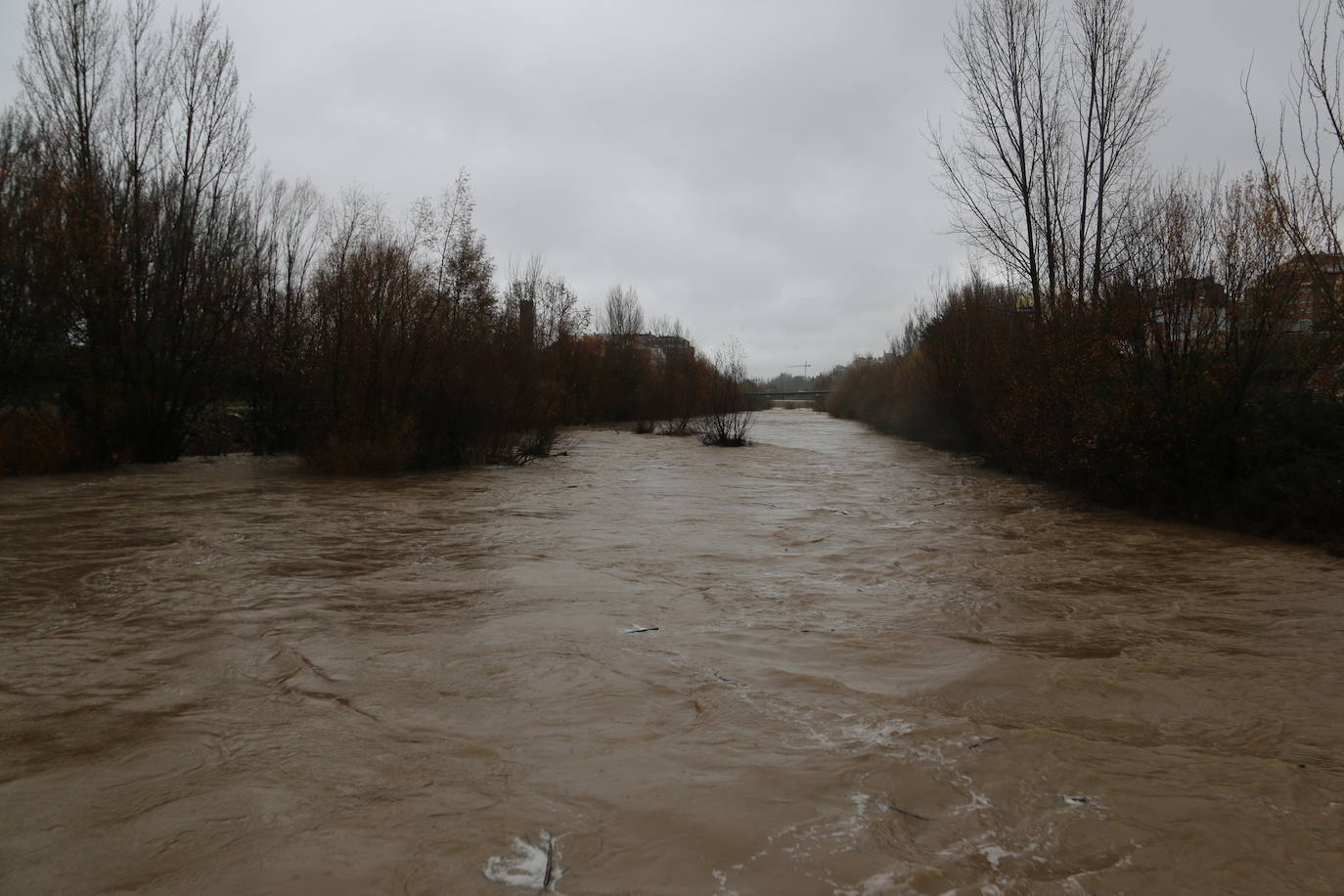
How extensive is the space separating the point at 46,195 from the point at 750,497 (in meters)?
11.7

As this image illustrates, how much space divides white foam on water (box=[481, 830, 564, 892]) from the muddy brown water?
0.01 metres

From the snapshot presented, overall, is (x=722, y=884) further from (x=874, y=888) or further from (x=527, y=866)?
(x=527, y=866)

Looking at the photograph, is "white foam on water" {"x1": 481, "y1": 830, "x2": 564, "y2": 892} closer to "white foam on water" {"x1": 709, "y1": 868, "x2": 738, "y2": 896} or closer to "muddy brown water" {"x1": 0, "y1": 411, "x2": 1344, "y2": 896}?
"muddy brown water" {"x1": 0, "y1": 411, "x2": 1344, "y2": 896}

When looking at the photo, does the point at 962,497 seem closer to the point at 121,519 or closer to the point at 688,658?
the point at 688,658

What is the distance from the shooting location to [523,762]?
279cm

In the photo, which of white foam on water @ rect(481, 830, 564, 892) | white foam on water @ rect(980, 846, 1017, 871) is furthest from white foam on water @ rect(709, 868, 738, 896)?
white foam on water @ rect(980, 846, 1017, 871)

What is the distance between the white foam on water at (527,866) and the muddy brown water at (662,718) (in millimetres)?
11


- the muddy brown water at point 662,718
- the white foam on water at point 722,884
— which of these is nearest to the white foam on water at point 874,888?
the muddy brown water at point 662,718

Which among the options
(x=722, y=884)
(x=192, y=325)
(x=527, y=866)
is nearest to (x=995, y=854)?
(x=722, y=884)

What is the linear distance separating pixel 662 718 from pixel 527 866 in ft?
3.70

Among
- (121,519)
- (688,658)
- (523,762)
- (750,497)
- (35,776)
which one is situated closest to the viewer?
(35,776)

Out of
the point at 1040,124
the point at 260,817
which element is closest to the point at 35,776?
the point at 260,817

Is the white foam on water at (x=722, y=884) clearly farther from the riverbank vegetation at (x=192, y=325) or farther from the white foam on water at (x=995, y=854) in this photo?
the riverbank vegetation at (x=192, y=325)

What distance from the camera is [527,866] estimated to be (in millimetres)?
2150
